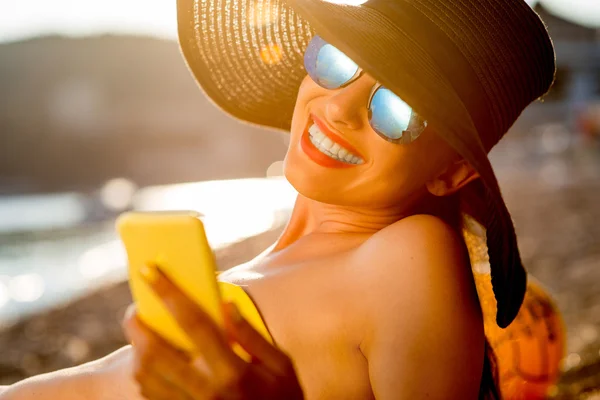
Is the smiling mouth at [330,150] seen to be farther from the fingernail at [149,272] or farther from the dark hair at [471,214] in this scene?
the fingernail at [149,272]

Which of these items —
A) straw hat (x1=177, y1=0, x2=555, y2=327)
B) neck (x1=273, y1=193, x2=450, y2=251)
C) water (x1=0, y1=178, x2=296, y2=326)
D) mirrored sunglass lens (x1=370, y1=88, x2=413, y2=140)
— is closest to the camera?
straw hat (x1=177, y1=0, x2=555, y2=327)

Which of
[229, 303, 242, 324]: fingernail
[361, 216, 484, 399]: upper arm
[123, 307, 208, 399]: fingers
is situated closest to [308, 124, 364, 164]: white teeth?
[361, 216, 484, 399]: upper arm

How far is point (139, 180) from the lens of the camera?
30.0 m

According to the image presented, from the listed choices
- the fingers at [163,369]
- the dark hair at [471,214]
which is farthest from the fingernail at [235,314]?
the dark hair at [471,214]

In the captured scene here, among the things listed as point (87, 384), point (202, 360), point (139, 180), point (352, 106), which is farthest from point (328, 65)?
point (139, 180)

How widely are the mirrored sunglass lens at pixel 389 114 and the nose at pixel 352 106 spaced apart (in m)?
0.04

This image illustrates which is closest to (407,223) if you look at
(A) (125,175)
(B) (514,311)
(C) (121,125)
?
(B) (514,311)

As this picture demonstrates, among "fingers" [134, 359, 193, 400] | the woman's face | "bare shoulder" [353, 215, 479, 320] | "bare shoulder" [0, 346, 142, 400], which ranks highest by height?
the woman's face

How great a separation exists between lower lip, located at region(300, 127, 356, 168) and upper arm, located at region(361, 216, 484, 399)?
0.72ft

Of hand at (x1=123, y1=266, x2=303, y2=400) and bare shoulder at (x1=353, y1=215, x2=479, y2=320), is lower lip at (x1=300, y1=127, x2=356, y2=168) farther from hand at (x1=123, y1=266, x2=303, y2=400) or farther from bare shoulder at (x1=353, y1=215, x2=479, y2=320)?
hand at (x1=123, y1=266, x2=303, y2=400)

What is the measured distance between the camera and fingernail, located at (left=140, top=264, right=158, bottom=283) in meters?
1.52

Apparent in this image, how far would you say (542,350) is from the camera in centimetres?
217

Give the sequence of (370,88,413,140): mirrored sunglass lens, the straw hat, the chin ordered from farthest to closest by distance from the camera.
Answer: the chin → (370,88,413,140): mirrored sunglass lens → the straw hat

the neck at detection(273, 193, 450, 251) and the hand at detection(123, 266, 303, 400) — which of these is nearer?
the hand at detection(123, 266, 303, 400)
